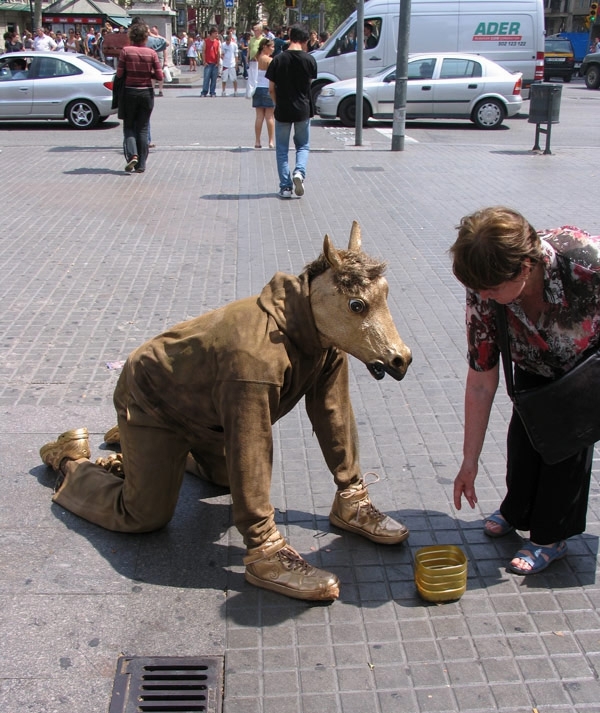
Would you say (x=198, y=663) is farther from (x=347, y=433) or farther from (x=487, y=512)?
(x=487, y=512)

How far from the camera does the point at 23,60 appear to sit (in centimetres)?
1694

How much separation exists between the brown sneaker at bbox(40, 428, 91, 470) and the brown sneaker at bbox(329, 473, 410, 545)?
125 centimetres

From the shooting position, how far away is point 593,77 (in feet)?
103

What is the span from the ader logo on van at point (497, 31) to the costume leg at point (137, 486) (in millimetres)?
19130

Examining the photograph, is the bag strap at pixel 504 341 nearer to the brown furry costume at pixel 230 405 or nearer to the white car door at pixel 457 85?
the brown furry costume at pixel 230 405

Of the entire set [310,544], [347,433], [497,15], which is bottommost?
[310,544]

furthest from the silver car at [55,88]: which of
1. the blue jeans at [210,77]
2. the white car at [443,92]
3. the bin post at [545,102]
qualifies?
the blue jeans at [210,77]

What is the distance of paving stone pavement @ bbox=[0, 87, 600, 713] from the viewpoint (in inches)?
110

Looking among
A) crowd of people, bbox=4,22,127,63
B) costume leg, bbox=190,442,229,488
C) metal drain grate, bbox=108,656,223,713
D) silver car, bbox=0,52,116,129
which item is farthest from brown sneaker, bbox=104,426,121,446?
crowd of people, bbox=4,22,127,63

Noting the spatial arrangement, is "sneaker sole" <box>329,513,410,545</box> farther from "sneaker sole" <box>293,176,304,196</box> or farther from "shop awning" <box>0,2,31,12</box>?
"shop awning" <box>0,2,31,12</box>

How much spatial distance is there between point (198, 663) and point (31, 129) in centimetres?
1599

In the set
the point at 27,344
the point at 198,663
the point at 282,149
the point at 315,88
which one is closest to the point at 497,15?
the point at 315,88

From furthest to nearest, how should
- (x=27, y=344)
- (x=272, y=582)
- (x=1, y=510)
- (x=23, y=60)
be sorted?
(x=23, y=60) < (x=27, y=344) < (x=1, y=510) < (x=272, y=582)

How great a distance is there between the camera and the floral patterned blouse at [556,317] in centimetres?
289
